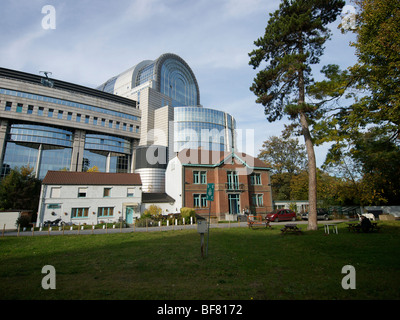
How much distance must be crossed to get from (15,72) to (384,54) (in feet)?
243

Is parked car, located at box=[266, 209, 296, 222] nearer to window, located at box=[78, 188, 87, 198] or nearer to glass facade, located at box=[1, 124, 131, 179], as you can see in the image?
window, located at box=[78, 188, 87, 198]

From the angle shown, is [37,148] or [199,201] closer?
[199,201]

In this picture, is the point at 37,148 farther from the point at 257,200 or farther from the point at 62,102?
the point at 257,200

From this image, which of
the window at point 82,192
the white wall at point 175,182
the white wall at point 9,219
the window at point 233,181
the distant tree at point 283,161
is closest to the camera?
the white wall at point 9,219

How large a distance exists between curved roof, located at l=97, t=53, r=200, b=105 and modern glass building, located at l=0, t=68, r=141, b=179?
67.6 feet

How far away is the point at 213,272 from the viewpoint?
7039mm

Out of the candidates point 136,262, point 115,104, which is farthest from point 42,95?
point 136,262

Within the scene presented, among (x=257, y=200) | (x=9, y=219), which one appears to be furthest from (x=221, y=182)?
(x=9, y=219)

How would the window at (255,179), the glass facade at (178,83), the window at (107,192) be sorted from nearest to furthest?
1. the window at (107,192)
2. the window at (255,179)
3. the glass facade at (178,83)

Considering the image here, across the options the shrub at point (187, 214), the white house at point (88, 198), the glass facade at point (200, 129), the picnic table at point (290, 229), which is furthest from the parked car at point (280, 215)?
the glass facade at point (200, 129)

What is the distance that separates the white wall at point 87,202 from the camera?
27.1 m

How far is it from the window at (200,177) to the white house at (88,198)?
26.5ft

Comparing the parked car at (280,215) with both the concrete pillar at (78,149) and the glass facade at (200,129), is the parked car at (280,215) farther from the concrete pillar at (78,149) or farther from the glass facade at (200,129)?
the concrete pillar at (78,149)

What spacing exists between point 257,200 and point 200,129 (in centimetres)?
4682
